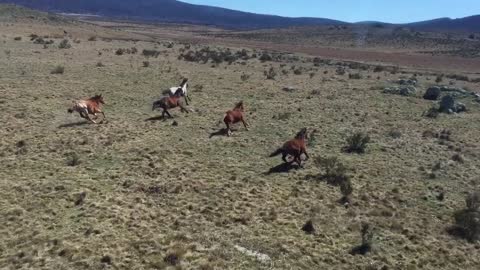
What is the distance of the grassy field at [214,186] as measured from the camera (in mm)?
12250

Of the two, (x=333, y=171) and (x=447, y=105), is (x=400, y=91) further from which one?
(x=333, y=171)

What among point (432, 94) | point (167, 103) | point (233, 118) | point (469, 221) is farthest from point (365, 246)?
point (432, 94)

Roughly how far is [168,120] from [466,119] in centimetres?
1719

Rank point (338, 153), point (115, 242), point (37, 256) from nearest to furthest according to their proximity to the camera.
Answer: point (37, 256), point (115, 242), point (338, 153)

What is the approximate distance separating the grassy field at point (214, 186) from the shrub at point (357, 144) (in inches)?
14.2

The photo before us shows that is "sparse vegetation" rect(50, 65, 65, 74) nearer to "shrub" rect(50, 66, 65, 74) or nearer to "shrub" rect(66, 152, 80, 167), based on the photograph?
"shrub" rect(50, 66, 65, 74)

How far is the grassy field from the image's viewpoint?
12250mm

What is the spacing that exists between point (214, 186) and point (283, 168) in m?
3.15

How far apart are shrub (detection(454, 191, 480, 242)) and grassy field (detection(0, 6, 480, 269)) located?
38cm

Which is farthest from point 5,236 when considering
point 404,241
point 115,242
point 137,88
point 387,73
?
point 387,73

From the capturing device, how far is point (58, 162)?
682 inches

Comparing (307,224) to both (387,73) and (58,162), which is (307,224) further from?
(387,73)

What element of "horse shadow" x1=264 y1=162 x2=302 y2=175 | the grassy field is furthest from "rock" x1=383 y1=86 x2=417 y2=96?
"horse shadow" x1=264 y1=162 x2=302 y2=175

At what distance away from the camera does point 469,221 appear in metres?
14.8
